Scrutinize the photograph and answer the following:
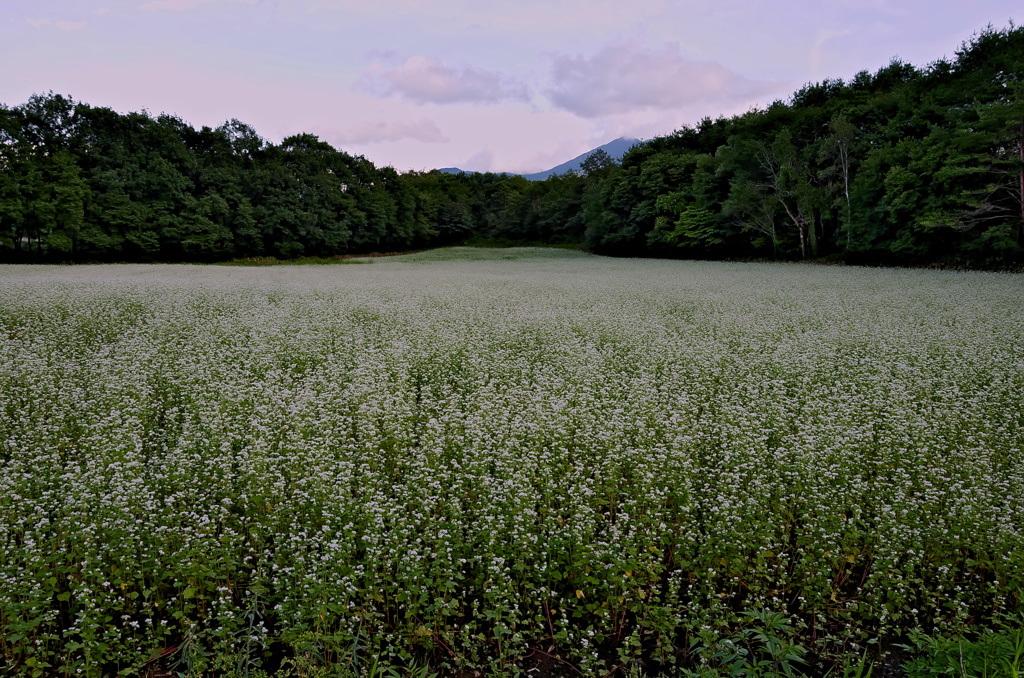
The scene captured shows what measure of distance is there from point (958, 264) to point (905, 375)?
31.5 meters

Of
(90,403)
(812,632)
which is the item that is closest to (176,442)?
(90,403)

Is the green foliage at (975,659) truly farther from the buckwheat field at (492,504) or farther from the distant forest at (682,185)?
the distant forest at (682,185)

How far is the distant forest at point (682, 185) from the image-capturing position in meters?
31.4

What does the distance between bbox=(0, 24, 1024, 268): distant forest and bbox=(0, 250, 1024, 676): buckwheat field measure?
27225 millimetres

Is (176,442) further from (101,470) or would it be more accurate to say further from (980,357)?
(980,357)

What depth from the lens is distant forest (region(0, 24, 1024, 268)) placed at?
3138 centimetres

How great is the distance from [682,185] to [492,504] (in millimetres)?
56281

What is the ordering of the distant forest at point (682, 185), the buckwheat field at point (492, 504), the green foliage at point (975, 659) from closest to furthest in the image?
the green foliage at point (975, 659)
the buckwheat field at point (492, 504)
the distant forest at point (682, 185)

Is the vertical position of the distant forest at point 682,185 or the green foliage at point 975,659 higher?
the distant forest at point 682,185

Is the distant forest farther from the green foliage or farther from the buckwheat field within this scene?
the green foliage

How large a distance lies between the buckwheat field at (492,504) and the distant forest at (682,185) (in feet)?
89.3

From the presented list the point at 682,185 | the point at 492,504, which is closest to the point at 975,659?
the point at 492,504

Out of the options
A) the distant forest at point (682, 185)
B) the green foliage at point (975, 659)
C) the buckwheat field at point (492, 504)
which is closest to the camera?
the green foliage at point (975, 659)

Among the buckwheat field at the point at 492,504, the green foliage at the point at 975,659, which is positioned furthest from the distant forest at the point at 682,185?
the green foliage at the point at 975,659
